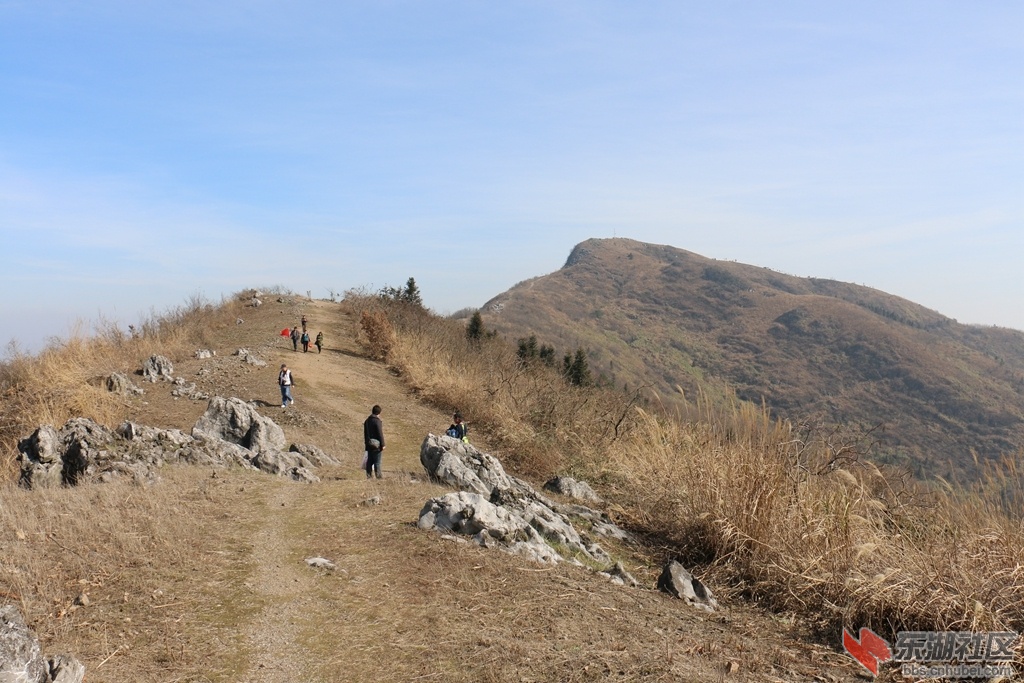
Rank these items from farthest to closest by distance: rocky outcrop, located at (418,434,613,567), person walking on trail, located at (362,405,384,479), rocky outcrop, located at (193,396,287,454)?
rocky outcrop, located at (193,396,287,454) → person walking on trail, located at (362,405,384,479) → rocky outcrop, located at (418,434,613,567)

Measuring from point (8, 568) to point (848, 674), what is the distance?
607 cm

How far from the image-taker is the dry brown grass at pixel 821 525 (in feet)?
15.3

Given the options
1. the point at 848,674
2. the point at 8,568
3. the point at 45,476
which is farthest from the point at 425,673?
the point at 45,476

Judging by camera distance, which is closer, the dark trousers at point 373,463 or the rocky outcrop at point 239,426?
the dark trousers at point 373,463

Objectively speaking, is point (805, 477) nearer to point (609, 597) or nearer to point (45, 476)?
point (609, 597)

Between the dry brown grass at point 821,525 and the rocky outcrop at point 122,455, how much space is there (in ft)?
17.7

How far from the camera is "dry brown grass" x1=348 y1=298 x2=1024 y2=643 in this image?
4.67 meters

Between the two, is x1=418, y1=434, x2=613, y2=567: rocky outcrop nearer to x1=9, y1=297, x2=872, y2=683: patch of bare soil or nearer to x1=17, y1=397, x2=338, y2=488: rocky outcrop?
x1=9, y1=297, x2=872, y2=683: patch of bare soil

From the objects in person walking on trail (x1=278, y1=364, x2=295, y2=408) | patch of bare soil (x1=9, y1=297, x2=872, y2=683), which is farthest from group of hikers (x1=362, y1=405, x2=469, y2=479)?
person walking on trail (x1=278, y1=364, x2=295, y2=408)

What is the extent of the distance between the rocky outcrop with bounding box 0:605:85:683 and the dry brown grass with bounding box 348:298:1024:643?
507cm

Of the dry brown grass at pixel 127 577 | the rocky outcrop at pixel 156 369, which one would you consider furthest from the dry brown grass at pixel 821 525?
the rocky outcrop at pixel 156 369

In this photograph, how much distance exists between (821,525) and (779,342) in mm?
126110

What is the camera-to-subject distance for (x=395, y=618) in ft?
15.8

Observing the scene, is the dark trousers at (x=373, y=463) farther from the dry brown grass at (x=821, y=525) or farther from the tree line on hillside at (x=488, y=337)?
the tree line on hillside at (x=488, y=337)
